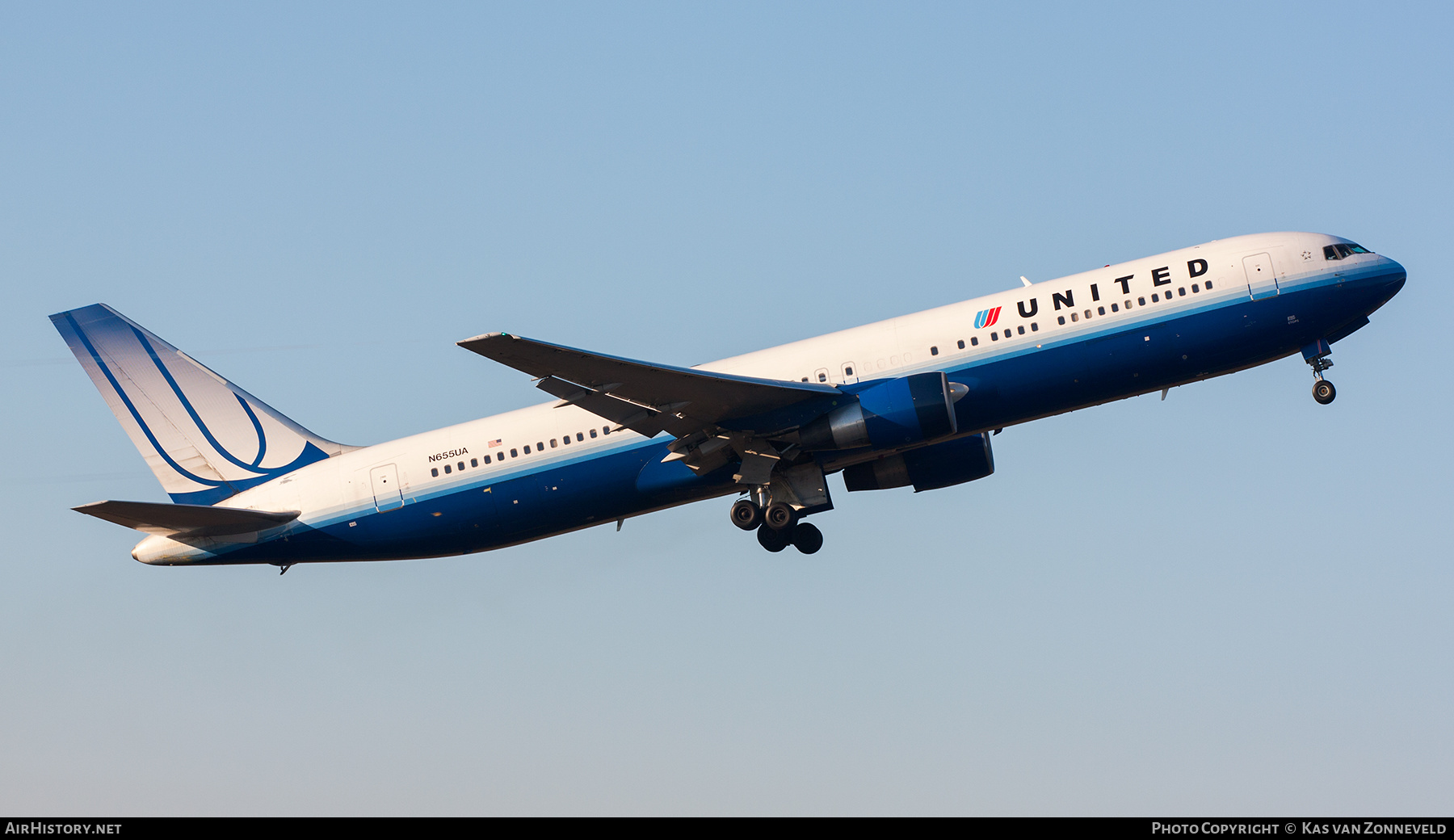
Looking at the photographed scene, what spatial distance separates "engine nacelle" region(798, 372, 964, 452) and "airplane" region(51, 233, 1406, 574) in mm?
47

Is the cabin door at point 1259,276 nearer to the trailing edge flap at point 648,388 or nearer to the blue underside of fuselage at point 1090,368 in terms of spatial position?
the blue underside of fuselage at point 1090,368

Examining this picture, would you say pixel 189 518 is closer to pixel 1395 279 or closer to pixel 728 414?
pixel 728 414

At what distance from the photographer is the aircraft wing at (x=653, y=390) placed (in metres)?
33.1

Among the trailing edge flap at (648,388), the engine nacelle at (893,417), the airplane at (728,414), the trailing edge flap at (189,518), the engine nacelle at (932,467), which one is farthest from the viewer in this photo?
the engine nacelle at (932,467)

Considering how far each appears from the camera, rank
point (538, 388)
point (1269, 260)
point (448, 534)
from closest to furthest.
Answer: point (538, 388) < point (1269, 260) < point (448, 534)

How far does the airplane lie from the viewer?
117 ft

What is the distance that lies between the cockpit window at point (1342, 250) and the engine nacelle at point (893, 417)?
10054 mm

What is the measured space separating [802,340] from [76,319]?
70.4 feet

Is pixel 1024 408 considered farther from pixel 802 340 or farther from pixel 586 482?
pixel 586 482

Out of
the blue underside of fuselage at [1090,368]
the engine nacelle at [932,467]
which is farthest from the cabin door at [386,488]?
the engine nacelle at [932,467]

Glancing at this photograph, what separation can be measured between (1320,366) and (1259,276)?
9.80ft

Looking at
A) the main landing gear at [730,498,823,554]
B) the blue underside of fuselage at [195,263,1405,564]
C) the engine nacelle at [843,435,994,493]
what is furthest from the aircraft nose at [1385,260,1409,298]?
the main landing gear at [730,498,823,554]
